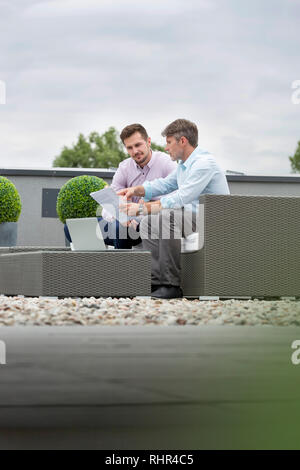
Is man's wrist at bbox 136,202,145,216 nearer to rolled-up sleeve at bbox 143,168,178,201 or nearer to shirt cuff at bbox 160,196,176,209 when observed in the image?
shirt cuff at bbox 160,196,176,209

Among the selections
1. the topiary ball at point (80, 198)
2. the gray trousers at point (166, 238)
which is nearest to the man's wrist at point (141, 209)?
the gray trousers at point (166, 238)

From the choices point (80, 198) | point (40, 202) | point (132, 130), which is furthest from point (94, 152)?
point (132, 130)

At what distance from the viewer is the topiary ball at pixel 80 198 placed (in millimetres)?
9391

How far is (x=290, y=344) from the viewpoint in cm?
238

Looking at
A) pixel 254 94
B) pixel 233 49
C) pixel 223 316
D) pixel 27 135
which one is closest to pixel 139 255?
pixel 223 316

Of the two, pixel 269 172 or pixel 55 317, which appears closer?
pixel 55 317

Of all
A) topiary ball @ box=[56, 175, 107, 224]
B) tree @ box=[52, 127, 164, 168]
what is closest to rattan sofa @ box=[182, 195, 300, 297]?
topiary ball @ box=[56, 175, 107, 224]

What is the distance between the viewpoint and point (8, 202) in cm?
996

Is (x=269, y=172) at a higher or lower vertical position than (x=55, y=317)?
higher

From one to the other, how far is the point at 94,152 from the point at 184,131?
3350 centimetres

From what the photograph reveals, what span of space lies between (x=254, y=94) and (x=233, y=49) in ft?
4.50
